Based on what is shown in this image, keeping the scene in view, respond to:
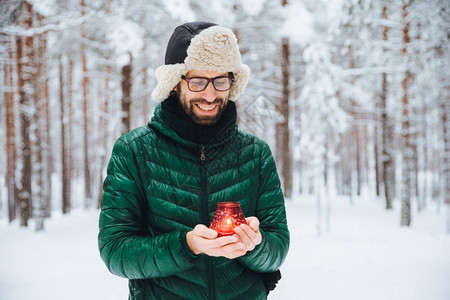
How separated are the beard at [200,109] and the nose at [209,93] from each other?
0.06ft

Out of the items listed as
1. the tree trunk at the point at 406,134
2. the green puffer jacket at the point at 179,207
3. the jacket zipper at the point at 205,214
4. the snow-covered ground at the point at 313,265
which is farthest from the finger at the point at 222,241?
the tree trunk at the point at 406,134

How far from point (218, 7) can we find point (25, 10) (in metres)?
6.33

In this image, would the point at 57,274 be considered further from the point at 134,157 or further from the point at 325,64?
the point at 325,64

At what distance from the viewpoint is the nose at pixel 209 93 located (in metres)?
1.79

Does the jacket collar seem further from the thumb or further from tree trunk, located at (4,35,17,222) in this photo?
tree trunk, located at (4,35,17,222)

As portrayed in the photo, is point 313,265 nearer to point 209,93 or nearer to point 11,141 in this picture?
point 209,93

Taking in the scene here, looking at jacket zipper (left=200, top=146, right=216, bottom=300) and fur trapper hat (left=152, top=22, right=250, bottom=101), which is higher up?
fur trapper hat (left=152, top=22, right=250, bottom=101)

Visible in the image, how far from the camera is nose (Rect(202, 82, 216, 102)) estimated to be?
179 cm

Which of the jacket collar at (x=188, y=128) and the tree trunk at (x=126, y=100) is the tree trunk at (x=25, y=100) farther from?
the jacket collar at (x=188, y=128)

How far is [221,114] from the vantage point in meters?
1.88

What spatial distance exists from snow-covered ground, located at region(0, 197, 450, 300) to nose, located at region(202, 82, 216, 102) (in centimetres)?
543

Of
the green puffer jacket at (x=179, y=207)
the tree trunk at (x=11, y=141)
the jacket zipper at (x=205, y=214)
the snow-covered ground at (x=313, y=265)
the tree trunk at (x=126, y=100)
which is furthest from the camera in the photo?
the tree trunk at (x=11, y=141)

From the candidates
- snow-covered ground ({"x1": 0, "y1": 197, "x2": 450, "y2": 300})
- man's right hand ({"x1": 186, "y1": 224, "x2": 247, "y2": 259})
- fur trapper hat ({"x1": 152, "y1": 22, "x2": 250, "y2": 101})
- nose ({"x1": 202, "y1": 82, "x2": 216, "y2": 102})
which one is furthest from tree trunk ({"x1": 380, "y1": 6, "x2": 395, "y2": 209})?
man's right hand ({"x1": 186, "y1": 224, "x2": 247, "y2": 259})

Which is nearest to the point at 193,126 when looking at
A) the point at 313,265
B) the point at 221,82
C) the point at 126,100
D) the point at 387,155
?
the point at 221,82
